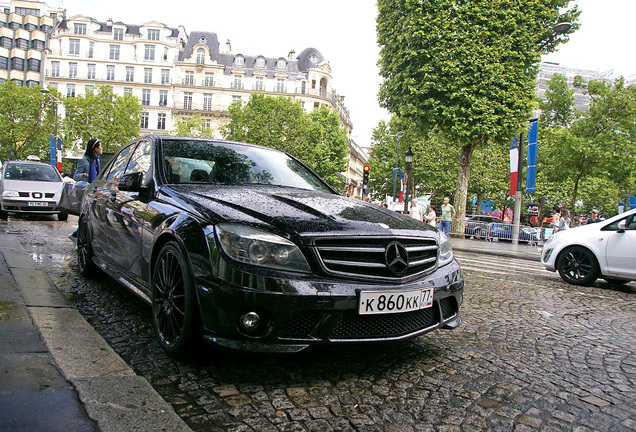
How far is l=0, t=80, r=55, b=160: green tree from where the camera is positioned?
4991cm

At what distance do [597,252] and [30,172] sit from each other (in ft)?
45.9

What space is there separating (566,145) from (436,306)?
29.0 m

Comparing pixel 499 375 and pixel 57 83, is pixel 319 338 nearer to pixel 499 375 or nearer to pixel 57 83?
pixel 499 375

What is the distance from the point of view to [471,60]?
19703mm

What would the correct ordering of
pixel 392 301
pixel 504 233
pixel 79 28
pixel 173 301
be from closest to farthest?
1. pixel 392 301
2. pixel 173 301
3. pixel 504 233
4. pixel 79 28

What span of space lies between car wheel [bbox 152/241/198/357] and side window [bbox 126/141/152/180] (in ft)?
3.52

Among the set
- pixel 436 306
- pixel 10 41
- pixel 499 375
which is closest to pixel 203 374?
pixel 436 306

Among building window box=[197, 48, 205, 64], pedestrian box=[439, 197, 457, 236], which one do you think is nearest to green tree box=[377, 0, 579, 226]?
pedestrian box=[439, 197, 457, 236]

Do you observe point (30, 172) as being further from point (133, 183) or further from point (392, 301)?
point (392, 301)

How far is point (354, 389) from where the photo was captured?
265cm

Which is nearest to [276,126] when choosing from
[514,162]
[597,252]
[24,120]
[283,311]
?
[24,120]

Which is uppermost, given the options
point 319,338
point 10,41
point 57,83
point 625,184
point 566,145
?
point 10,41

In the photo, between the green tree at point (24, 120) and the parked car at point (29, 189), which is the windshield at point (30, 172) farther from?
the green tree at point (24, 120)

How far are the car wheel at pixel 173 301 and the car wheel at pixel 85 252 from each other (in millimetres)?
2367
